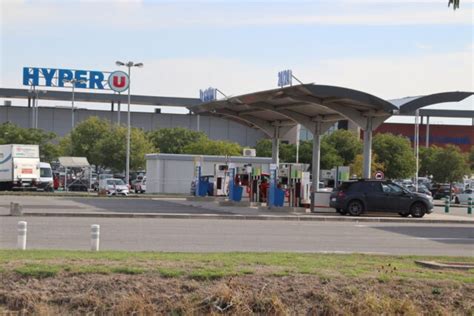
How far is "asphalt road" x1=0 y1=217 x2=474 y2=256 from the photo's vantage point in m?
19.6

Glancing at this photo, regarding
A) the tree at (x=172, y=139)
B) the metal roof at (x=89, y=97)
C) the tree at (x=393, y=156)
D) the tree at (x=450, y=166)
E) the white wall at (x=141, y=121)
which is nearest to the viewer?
the tree at (x=450, y=166)

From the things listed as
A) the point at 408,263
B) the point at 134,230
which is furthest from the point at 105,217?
the point at 408,263

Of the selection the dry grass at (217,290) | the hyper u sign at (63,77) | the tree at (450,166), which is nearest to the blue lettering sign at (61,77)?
the hyper u sign at (63,77)

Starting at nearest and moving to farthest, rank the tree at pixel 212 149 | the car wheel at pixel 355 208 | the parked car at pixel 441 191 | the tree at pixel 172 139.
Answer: the car wheel at pixel 355 208 < the parked car at pixel 441 191 < the tree at pixel 212 149 < the tree at pixel 172 139

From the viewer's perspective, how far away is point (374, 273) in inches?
573

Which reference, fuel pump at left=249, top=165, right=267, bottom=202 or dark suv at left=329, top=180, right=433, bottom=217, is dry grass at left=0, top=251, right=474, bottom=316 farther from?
fuel pump at left=249, top=165, right=267, bottom=202

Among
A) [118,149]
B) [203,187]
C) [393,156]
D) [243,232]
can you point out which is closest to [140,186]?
[118,149]

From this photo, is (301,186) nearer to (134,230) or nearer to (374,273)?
(134,230)

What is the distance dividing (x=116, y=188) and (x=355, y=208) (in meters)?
23.4

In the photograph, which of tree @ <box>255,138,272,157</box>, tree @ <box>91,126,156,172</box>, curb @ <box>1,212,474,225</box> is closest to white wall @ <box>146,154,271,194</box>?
tree @ <box>91,126,156,172</box>

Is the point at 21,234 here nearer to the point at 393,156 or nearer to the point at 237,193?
the point at 237,193

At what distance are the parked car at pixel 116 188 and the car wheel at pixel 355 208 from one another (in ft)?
73.7

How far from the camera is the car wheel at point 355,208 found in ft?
116

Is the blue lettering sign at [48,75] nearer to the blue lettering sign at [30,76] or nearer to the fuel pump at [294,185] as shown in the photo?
the blue lettering sign at [30,76]
